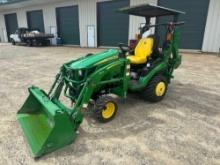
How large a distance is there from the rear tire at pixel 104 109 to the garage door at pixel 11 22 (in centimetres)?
2217

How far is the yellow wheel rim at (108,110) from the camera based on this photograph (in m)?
2.81

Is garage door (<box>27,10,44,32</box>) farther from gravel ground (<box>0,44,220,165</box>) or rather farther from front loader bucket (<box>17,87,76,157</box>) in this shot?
front loader bucket (<box>17,87,76,157</box>)

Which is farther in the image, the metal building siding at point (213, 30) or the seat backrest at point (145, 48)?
the metal building siding at point (213, 30)

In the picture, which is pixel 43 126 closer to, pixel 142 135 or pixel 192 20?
pixel 142 135

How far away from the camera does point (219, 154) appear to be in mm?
2186

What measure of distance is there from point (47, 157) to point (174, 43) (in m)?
3.10

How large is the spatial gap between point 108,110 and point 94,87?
1.53 ft

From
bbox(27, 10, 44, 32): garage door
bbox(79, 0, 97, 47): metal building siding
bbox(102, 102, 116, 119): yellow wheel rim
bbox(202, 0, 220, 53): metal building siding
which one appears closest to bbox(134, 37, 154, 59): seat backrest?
bbox(102, 102, 116, 119): yellow wheel rim

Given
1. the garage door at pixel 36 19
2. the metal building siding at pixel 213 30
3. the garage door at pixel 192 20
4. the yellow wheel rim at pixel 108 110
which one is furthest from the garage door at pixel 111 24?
the yellow wheel rim at pixel 108 110

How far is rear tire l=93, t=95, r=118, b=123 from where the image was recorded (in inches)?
106

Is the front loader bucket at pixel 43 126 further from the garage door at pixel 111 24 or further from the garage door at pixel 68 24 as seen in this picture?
the garage door at pixel 68 24

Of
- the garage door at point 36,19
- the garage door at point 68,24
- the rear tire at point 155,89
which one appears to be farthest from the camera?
the garage door at point 36,19

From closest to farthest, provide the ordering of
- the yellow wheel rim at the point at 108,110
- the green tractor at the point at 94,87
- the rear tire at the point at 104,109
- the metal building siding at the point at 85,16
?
the green tractor at the point at 94,87 < the rear tire at the point at 104,109 < the yellow wheel rim at the point at 108,110 < the metal building siding at the point at 85,16

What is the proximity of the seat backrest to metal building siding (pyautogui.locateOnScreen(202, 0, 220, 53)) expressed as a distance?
7.55 meters
